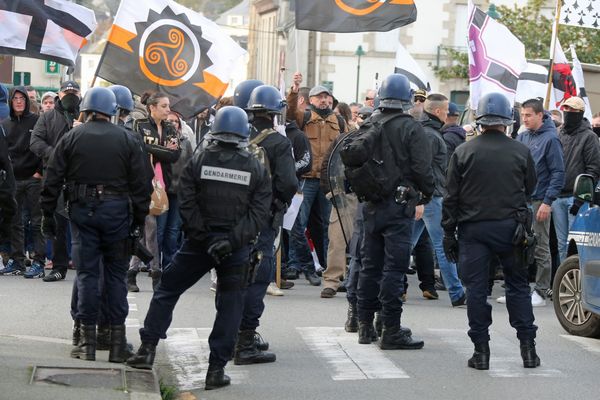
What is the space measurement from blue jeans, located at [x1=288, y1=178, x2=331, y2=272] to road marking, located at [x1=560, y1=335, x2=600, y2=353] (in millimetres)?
4343

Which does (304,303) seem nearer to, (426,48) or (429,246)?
(429,246)

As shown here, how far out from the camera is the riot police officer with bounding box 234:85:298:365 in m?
9.66

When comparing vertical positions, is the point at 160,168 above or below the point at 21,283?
above

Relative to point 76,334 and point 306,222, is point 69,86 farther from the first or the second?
point 76,334

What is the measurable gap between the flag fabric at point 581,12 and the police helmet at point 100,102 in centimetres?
1011

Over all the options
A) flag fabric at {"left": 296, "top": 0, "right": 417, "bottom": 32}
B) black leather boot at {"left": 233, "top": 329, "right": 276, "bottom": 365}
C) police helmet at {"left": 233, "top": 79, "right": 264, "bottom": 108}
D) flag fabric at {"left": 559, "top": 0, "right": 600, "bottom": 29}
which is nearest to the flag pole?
flag fabric at {"left": 559, "top": 0, "right": 600, "bottom": 29}

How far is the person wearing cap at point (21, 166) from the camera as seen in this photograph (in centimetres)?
1500

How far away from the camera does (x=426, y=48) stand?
56094mm

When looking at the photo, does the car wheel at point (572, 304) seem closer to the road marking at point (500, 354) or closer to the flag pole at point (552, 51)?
the road marking at point (500, 354)

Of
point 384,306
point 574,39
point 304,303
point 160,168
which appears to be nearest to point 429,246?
point 304,303

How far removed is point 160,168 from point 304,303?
203 cm

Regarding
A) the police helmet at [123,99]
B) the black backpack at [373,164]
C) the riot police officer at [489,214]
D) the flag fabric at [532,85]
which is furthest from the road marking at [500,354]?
the flag fabric at [532,85]

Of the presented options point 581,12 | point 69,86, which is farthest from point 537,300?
point 581,12

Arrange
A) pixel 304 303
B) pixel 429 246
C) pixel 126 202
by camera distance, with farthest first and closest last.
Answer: pixel 429 246 < pixel 304 303 < pixel 126 202
